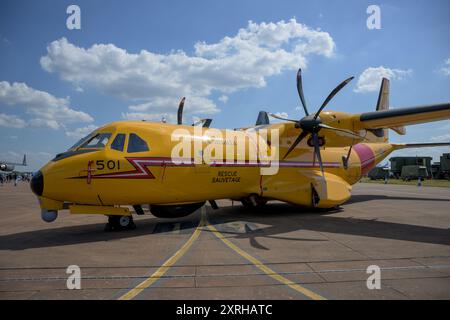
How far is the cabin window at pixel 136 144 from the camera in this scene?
10.4 meters

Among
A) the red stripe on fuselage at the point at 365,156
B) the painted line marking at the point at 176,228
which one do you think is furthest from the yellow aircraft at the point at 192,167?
the red stripe on fuselage at the point at 365,156

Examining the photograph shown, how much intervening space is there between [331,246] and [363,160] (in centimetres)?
1258

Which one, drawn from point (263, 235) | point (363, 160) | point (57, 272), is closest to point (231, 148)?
point (263, 235)

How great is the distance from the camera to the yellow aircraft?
9711 millimetres

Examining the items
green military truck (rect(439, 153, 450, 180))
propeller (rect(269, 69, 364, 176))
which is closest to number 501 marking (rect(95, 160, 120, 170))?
propeller (rect(269, 69, 364, 176))

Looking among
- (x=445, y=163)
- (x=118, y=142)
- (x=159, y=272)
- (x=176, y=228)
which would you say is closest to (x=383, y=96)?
(x=176, y=228)

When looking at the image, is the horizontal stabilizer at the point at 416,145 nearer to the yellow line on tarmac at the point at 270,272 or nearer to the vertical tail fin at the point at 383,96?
the vertical tail fin at the point at 383,96

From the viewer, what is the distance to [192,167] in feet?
38.0

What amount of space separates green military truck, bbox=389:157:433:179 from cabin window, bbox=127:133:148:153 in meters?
67.9

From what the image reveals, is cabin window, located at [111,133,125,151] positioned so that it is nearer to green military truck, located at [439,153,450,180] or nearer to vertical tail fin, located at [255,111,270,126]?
vertical tail fin, located at [255,111,270,126]

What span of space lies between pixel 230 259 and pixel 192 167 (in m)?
4.91
